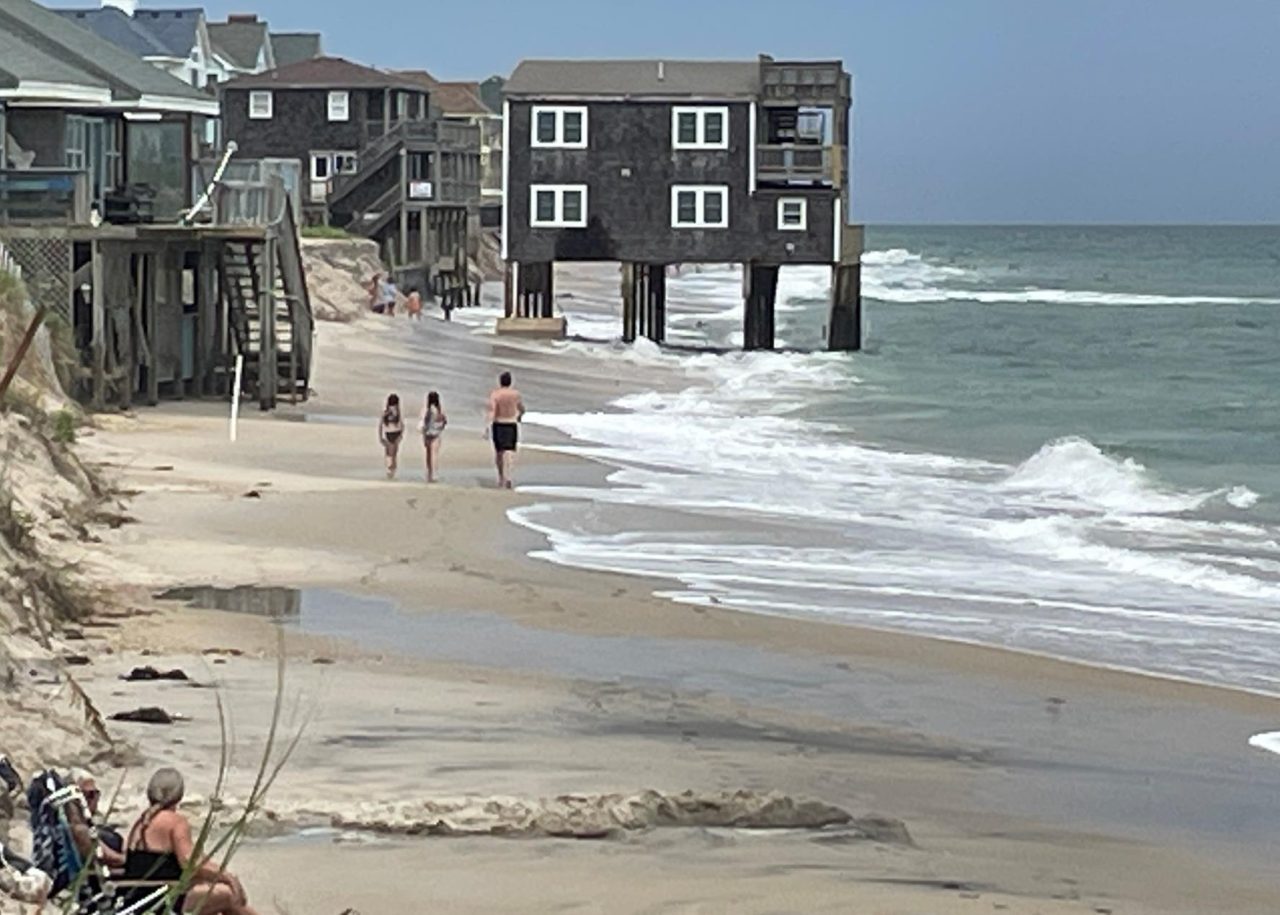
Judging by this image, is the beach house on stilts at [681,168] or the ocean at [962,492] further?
the beach house on stilts at [681,168]

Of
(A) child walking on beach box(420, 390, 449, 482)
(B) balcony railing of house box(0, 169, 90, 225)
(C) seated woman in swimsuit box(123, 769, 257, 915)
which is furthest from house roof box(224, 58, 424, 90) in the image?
(C) seated woman in swimsuit box(123, 769, 257, 915)

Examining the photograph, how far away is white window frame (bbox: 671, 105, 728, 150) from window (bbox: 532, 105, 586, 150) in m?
2.10

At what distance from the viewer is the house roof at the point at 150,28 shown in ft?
242

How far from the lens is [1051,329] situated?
75.1m

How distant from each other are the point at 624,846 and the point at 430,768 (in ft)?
4.99

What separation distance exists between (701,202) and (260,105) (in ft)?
84.2

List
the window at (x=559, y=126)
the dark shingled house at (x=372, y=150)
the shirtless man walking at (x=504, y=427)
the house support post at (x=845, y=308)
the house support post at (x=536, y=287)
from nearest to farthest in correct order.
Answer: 1. the shirtless man walking at (x=504, y=427)
2. the window at (x=559, y=126)
3. the house support post at (x=845, y=308)
4. the house support post at (x=536, y=287)
5. the dark shingled house at (x=372, y=150)

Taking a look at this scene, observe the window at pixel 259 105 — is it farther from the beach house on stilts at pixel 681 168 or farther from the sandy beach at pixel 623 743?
the sandy beach at pixel 623 743

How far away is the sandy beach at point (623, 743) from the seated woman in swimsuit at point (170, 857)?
1.18m

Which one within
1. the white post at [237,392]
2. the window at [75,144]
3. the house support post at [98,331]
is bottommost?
the white post at [237,392]

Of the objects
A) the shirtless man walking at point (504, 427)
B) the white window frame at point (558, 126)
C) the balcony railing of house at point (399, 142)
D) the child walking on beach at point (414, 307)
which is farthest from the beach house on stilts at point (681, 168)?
the shirtless man walking at point (504, 427)

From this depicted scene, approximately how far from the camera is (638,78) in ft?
184

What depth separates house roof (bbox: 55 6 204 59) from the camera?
73.9 metres

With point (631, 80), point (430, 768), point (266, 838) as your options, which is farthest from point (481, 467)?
point (631, 80)
